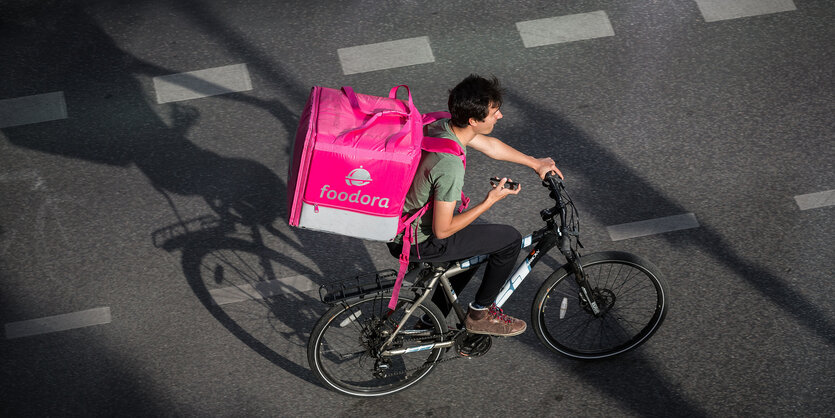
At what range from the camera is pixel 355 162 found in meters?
3.87

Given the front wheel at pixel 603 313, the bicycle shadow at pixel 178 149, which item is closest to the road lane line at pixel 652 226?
the front wheel at pixel 603 313

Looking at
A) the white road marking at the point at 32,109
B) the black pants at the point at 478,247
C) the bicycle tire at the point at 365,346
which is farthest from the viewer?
the white road marking at the point at 32,109

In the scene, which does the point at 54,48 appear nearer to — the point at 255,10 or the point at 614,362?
the point at 255,10

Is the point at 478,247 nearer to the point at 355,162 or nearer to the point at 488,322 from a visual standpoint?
the point at 488,322

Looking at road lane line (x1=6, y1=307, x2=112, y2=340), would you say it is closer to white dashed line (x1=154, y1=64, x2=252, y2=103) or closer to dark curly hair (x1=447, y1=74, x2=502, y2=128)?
white dashed line (x1=154, y1=64, x2=252, y2=103)

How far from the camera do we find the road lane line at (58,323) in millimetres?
5320

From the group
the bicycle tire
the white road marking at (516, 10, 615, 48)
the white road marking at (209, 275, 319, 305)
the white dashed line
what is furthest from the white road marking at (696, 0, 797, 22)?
the white road marking at (209, 275, 319, 305)

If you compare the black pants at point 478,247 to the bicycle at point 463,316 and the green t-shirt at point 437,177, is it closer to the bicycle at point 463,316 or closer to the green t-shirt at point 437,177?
the bicycle at point 463,316

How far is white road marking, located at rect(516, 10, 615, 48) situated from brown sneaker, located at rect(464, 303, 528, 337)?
303 cm

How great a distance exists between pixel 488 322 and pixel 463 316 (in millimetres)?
156

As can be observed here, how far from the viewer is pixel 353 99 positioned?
161 inches

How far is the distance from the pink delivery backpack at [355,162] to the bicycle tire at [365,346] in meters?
0.56

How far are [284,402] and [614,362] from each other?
2.13 meters

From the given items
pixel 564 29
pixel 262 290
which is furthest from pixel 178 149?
pixel 564 29
